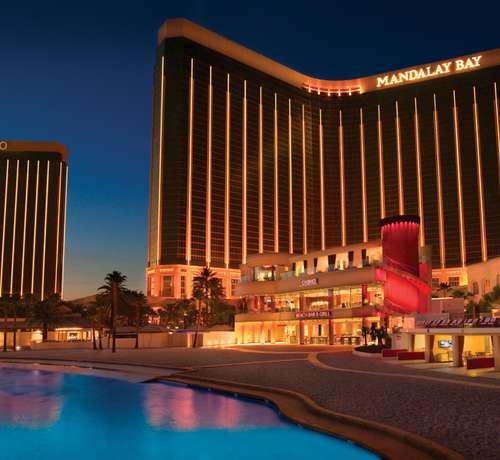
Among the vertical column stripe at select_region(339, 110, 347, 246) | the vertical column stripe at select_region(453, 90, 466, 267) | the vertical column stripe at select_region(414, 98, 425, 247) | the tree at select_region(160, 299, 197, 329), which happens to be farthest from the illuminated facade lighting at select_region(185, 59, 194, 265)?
the vertical column stripe at select_region(453, 90, 466, 267)

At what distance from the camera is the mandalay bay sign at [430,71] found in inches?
6442

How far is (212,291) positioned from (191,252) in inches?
2221

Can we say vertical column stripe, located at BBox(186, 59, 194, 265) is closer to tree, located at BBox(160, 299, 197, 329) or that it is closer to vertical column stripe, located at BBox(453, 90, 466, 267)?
tree, located at BBox(160, 299, 197, 329)

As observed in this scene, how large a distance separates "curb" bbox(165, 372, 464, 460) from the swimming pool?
28 cm

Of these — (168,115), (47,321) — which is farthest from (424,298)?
(168,115)

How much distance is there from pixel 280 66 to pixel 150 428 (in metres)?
172

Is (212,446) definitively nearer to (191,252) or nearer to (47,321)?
(47,321)

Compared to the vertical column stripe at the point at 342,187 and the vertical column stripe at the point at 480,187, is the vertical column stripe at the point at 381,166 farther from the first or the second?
the vertical column stripe at the point at 480,187

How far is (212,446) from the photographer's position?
16.2 meters

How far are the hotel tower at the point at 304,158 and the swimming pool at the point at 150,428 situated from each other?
11896 centimetres

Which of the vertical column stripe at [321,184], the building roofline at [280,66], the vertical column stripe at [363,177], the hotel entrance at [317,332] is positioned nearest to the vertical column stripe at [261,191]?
the building roofline at [280,66]

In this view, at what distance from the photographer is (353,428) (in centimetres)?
1555

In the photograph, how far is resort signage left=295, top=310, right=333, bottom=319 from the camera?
66.1m

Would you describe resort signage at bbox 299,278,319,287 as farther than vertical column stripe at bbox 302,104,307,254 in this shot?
No
